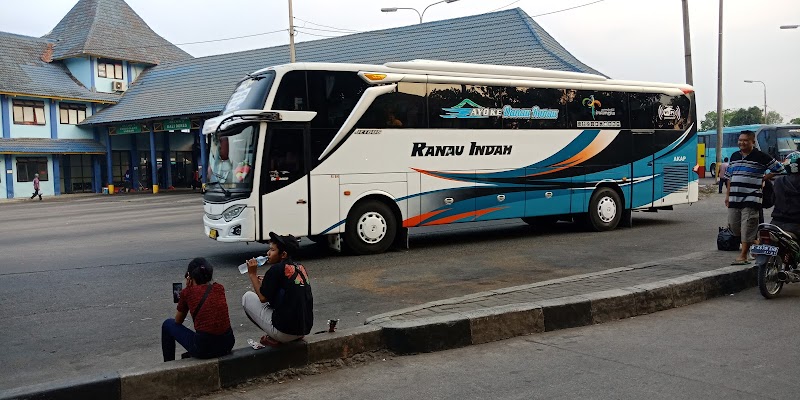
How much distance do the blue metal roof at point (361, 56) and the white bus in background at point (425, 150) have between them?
14.2m

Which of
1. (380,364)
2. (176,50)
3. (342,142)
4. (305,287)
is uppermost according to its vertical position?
(176,50)

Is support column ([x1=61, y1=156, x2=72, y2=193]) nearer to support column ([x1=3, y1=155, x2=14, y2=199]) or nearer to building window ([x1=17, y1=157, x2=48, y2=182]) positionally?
building window ([x1=17, y1=157, x2=48, y2=182])

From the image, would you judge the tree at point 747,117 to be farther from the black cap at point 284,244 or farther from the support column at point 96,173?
the black cap at point 284,244

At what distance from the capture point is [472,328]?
636 cm

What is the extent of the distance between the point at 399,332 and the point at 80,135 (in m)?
45.0

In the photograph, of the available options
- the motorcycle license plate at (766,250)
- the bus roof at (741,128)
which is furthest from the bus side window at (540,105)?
the bus roof at (741,128)

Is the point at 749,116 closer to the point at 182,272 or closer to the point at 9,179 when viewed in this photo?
the point at 9,179

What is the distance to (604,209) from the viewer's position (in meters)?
14.9

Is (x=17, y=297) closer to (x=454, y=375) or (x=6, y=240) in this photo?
(x=454, y=375)

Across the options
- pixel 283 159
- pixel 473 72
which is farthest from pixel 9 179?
pixel 473 72

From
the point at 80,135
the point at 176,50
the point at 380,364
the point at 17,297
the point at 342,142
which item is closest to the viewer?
the point at 380,364

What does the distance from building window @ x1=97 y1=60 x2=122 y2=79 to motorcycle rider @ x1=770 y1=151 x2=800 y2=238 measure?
1855 inches

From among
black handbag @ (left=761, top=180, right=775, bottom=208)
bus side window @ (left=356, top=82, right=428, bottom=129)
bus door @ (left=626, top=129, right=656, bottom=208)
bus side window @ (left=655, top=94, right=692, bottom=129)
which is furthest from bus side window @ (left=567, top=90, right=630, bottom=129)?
black handbag @ (left=761, top=180, right=775, bottom=208)

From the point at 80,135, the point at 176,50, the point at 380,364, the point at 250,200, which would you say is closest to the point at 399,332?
the point at 380,364
